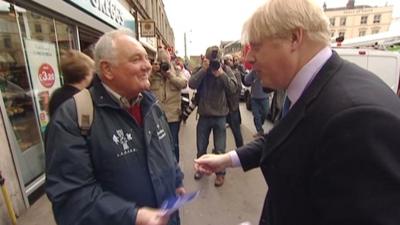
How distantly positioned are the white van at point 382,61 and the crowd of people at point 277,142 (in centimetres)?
611

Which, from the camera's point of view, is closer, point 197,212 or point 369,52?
point 197,212

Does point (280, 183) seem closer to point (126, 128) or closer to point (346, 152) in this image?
point (346, 152)

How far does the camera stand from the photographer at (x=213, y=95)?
4016 mm

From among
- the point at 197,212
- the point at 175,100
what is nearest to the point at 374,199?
the point at 197,212

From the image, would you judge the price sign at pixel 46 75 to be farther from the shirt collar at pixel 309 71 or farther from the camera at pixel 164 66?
the shirt collar at pixel 309 71

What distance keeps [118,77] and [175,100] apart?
8.44 ft

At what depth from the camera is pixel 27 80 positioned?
3885 mm

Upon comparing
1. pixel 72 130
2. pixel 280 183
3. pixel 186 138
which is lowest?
pixel 186 138

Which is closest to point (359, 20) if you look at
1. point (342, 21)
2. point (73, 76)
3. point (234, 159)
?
point (342, 21)

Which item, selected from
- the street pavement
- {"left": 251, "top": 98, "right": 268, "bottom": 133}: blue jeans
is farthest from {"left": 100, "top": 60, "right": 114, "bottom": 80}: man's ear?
{"left": 251, "top": 98, "right": 268, "bottom": 133}: blue jeans

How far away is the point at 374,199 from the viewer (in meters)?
0.77

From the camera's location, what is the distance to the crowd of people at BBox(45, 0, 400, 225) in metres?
0.78

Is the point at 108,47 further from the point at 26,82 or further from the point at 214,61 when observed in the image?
the point at 26,82

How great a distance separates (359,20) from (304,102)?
6309cm
